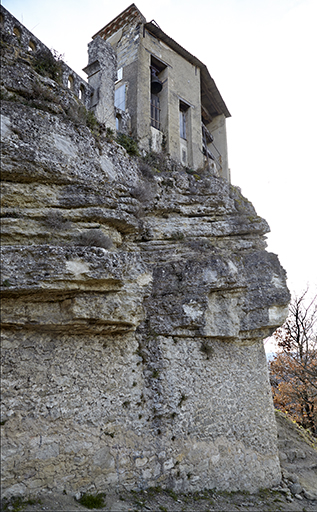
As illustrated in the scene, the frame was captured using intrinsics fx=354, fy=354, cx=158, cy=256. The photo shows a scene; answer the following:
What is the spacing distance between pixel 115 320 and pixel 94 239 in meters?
1.74

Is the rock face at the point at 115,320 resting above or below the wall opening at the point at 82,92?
below

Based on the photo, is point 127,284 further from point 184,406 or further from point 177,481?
point 177,481

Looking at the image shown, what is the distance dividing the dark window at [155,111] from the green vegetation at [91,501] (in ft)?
41.2

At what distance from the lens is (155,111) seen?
14914mm

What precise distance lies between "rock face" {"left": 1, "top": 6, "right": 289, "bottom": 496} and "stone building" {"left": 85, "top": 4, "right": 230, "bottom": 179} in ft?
12.5

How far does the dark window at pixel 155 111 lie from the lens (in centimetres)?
1454

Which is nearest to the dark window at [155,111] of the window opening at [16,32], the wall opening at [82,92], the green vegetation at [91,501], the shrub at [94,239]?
the wall opening at [82,92]

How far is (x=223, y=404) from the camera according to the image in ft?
30.6

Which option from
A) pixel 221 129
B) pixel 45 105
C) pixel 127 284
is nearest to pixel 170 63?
pixel 221 129

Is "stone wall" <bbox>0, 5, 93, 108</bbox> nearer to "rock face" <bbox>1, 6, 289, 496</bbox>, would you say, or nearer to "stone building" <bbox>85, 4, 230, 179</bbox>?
"rock face" <bbox>1, 6, 289, 496</bbox>

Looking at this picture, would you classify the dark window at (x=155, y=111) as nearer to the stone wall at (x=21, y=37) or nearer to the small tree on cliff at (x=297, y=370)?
the stone wall at (x=21, y=37)

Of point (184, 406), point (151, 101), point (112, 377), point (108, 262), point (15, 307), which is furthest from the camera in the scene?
point (151, 101)

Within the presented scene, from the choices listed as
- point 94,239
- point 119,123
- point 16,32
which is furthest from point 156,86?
point 94,239

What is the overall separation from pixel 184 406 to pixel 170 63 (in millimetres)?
13901
